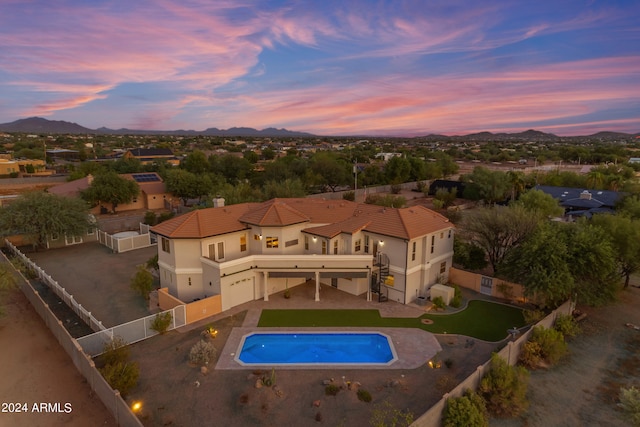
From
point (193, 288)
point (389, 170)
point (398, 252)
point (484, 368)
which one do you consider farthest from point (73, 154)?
point (484, 368)

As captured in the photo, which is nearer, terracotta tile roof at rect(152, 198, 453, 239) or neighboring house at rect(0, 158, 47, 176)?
terracotta tile roof at rect(152, 198, 453, 239)

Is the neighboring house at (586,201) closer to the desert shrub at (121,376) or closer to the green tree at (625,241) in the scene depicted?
the green tree at (625,241)

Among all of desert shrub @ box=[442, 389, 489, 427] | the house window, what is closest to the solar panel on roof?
the house window

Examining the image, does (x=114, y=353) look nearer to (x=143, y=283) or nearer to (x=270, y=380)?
(x=270, y=380)

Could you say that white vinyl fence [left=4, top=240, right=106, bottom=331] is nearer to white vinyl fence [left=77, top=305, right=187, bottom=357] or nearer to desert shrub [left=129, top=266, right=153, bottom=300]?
white vinyl fence [left=77, top=305, right=187, bottom=357]

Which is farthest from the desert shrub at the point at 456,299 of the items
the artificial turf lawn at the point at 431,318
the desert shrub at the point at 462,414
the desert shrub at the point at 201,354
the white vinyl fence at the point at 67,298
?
the white vinyl fence at the point at 67,298

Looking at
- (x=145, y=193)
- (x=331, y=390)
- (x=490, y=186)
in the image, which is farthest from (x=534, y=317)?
(x=145, y=193)
